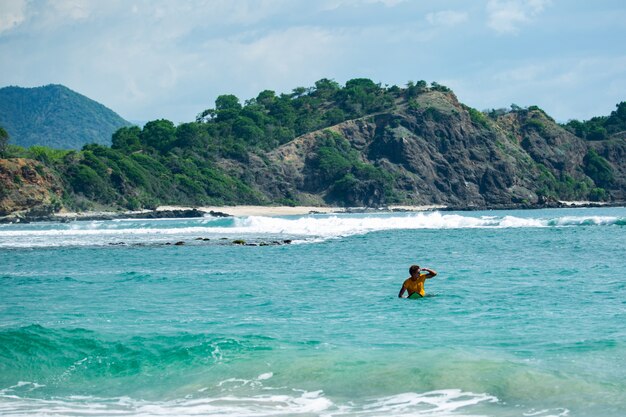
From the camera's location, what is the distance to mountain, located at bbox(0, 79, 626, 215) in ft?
319

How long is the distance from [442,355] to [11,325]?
821 centimetres

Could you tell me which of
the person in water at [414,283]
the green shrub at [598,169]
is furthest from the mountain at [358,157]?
the person in water at [414,283]

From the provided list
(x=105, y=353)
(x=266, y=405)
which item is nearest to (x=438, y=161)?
(x=105, y=353)

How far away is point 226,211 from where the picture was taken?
8900 cm

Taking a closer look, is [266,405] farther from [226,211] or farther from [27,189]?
[226,211]

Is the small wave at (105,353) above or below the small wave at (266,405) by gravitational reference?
above

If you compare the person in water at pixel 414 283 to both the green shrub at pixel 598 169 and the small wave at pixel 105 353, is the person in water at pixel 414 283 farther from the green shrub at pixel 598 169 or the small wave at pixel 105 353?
the green shrub at pixel 598 169

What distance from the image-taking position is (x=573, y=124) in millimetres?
143500

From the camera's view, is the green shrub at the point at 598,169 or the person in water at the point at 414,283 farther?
the green shrub at the point at 598,169

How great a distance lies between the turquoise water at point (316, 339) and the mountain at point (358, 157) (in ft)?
216

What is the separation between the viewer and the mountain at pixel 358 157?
319 feet

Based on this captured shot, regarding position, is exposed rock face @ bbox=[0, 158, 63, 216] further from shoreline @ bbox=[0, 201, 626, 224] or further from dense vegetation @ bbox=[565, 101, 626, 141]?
dense vegetation @ bbox=[565, 101, 626, 141]

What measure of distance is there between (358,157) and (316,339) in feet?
346

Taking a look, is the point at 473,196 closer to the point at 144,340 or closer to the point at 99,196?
the point at 99,196
